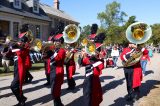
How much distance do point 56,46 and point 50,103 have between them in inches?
69.6

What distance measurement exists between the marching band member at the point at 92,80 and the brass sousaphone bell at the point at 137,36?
6.90 ft

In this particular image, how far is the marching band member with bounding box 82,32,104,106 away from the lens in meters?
7.20

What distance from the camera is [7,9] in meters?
29.5

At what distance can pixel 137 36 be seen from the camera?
30.9 feet

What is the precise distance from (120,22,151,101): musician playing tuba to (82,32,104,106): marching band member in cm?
213

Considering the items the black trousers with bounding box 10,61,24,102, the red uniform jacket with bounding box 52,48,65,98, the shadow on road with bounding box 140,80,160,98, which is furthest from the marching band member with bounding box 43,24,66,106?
the shadow on road with bounding box 140,80,160,98

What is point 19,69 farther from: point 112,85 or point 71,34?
point 112,85

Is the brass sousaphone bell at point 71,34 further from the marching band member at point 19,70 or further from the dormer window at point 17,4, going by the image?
the dormer window at point 17,4

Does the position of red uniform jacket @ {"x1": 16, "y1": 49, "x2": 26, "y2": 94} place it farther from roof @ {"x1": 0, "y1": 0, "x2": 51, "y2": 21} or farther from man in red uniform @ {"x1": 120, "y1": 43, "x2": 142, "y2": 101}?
roof @ {"x1": 0, "y1": 0, "x2": 51, "y2": 21}

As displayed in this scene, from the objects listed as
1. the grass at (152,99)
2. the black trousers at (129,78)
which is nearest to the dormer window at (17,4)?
the grass at (152,99)

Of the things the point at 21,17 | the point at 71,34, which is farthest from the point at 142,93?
the point at 21,17

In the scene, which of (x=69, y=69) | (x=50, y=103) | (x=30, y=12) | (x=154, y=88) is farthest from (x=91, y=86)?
(x=30, y=12)

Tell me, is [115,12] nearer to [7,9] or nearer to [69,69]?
[7,9]

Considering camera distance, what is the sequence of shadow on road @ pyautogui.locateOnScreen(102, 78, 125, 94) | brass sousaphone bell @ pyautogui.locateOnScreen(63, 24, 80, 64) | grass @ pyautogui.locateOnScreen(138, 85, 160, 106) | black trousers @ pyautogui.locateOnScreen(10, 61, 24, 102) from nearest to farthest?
black trousers @ pyautogui.locateOnScreen(10, 61, 24, 102) < brass sousaphone bell @ pyautogui.locateOnScreen(63, 24, 80, 64) < grass @ pyautogui.locateOnScreen(138, 85, 160, 106) < shadow on road @ pyautogui.locateOnScreen(102, 78, 125, 94)
